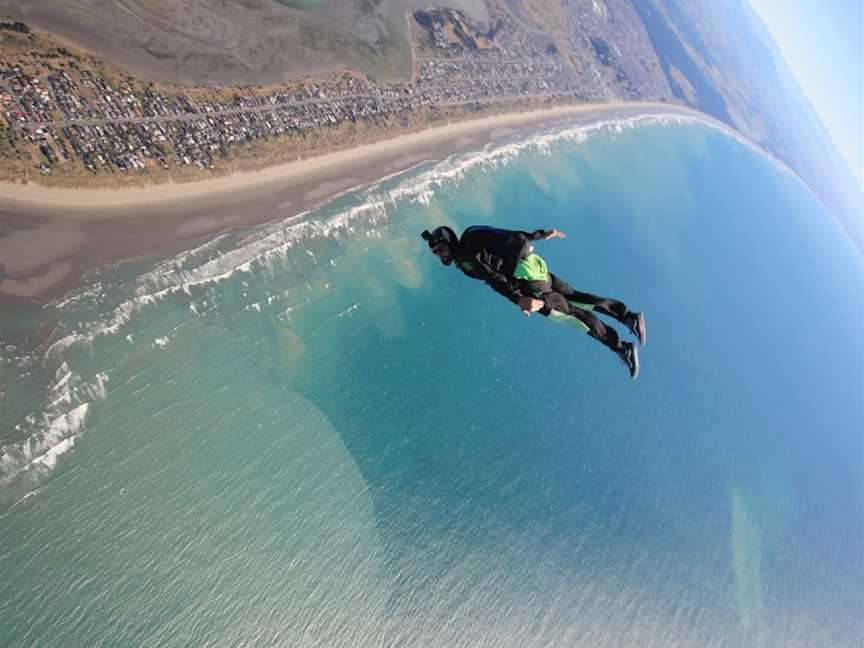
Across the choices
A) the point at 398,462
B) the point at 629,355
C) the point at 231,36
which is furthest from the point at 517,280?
the point at 231,36

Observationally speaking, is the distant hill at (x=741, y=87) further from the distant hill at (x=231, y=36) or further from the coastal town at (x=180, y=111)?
the distant hill at (x=231, y=36)

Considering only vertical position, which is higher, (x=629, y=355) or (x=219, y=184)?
(x=219, y=184)

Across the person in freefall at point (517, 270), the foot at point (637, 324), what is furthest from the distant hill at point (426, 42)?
the foot at point (637, 324)

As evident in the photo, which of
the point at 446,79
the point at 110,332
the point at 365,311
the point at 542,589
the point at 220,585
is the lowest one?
the point at 542,589

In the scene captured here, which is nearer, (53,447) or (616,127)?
(53,447)

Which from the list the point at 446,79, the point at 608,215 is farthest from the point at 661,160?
the point at 446,79

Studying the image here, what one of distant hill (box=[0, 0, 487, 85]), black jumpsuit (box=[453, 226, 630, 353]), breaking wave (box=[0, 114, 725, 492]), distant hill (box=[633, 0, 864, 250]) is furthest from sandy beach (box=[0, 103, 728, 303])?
distant hill (box=[633, 0, 864, 250])

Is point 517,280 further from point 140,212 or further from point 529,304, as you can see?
point 140,212

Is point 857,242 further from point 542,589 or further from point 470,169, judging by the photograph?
point 542,589
